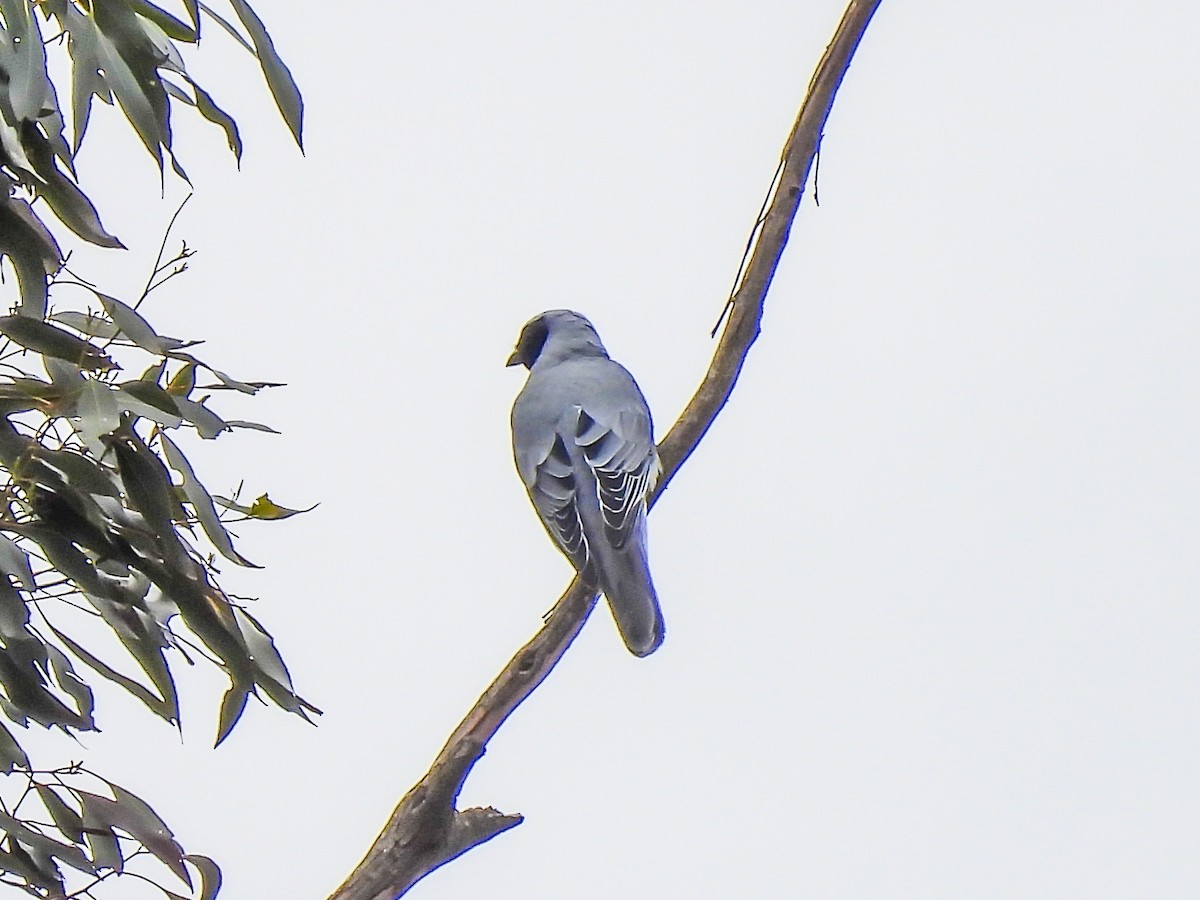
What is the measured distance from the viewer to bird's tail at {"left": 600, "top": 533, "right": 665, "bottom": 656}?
106 inches

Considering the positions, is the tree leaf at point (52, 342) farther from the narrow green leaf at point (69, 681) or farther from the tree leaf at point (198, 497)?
the narrow green leaf at point (69, 681)

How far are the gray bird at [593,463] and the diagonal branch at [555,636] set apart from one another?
6.1 inches

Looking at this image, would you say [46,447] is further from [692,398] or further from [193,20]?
[692,398]

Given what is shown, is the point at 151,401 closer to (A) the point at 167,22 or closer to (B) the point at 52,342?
(B) the point at 52,342

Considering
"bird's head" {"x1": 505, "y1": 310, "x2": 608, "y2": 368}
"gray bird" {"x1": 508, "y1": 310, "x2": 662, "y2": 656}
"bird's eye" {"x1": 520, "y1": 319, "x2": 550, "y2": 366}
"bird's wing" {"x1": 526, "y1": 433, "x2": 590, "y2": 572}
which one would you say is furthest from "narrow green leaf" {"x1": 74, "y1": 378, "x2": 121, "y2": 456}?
"bird's eye" {"x1": 520, "y1": 319, "x2": 550, "y2": 366}

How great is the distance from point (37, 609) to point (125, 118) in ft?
2.09

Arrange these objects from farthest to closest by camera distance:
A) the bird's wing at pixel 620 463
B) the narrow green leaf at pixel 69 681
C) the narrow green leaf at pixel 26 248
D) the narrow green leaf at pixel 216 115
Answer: the bird's wing at pixel 620 463, the narrow green leaf at pixel 69 681, the narrow green leaf at pixel 216 115, the narrow green leaf at pixel 26 248

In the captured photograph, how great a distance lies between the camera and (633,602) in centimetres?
272

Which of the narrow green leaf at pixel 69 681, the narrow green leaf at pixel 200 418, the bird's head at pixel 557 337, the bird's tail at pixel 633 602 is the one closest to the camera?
the narrow green leaf at pixel 200 418

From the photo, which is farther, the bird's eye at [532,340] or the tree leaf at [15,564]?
the bird's eye at [532,340]

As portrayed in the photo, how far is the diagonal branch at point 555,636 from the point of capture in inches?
77.8

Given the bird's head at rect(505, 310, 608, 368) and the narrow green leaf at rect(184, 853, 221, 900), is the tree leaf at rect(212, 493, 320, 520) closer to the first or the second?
the narrow green leaf at rect(184, 853, 221, 900)

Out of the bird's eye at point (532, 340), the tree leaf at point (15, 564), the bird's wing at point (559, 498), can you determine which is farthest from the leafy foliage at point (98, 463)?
the bird's eye at point (532, 340)

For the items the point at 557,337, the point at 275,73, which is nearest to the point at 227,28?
the point at 275,73
